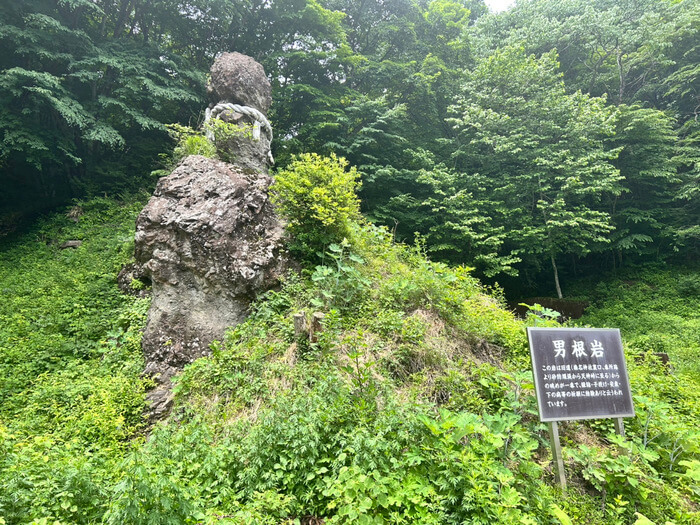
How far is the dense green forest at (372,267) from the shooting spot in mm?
2648

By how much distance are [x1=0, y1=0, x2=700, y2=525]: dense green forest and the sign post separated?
0.31 m

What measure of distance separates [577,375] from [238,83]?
10905mm

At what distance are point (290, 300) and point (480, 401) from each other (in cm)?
334

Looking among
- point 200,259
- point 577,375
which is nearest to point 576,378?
point 577,375

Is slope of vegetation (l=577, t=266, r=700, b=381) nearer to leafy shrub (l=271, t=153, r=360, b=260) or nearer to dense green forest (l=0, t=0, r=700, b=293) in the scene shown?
dense green forest (l=0, t=0, r=700, b=293)

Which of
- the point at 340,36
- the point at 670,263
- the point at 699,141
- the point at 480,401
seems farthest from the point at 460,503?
the point at 340,36

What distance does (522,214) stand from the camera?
10875 millimetres

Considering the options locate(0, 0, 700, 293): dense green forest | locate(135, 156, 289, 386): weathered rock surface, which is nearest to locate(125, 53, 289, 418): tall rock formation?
locate(135, 156, 289, 386): weathered rock surface

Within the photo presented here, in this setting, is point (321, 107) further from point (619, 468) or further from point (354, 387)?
point (619, 468)

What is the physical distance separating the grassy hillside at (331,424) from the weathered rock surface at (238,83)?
6698 mm

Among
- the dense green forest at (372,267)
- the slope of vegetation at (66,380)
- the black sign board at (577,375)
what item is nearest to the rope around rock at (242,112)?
the dense green forest at (372,267)

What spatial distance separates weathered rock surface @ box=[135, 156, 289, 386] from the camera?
17.0 feet

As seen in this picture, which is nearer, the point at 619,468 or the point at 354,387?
the point at 619,468

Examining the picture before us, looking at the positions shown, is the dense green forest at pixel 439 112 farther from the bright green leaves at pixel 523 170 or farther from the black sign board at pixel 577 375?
the black sign board at pixel 577 375
